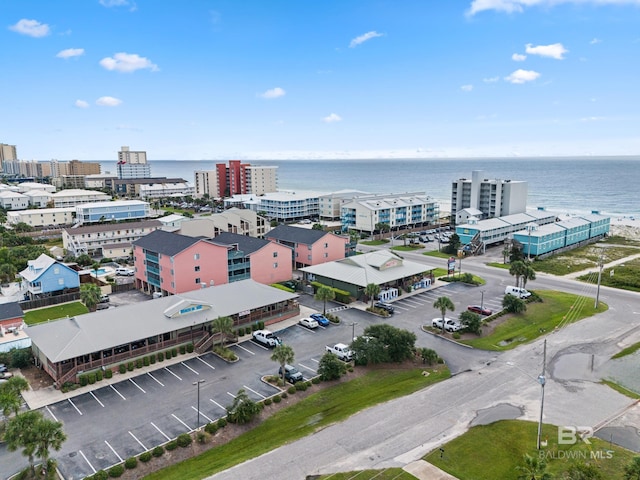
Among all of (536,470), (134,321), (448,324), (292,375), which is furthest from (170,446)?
(448,324)

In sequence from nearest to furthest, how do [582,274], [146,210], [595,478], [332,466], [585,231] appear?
1. [595,478]
2. [332,466]
3. [582,274]
4. [585,231]
5. [146,210]

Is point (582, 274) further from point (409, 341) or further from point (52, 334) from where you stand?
point (52, 334)

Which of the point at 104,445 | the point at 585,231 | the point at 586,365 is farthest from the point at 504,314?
the point at 585,231

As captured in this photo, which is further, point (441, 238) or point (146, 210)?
point (146, 210)

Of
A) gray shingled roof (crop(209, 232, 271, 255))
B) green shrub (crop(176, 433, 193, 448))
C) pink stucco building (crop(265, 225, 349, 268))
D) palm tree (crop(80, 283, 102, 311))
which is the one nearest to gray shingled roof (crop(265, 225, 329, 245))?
pink stucco building (crop(265, 225, 349, 268))

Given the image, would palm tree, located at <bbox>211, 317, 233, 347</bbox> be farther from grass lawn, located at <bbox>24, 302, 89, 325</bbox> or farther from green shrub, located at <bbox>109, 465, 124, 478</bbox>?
grass lawn, located at <bbox>24, 302, 89, 325</bbox>

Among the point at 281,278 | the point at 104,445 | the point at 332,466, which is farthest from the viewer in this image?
the point at 281,278

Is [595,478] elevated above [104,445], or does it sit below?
above
